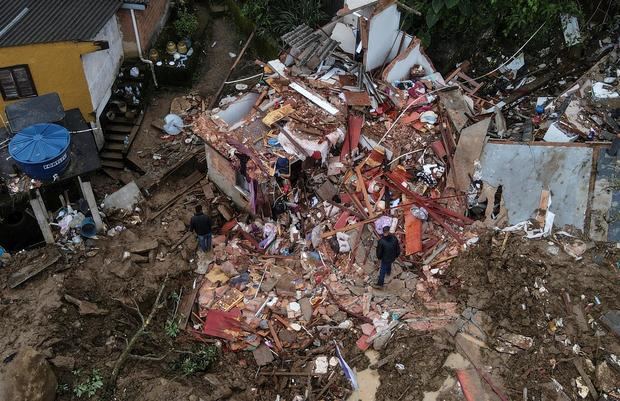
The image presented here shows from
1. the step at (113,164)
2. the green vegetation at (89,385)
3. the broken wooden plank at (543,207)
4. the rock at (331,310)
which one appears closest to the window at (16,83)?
the step at (113,164)

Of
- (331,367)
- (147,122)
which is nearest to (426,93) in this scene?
(331,367)

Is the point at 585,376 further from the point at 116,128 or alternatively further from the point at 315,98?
the point at 116,128

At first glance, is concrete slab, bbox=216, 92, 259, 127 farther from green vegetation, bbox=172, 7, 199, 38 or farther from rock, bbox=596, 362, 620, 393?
rock, bbox=596, 362, 620, 393

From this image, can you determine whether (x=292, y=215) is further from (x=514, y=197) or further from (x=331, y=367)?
(x=514, y=197)

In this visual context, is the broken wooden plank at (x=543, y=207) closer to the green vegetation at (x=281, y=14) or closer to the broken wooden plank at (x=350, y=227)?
the broken wooden plank at (x=350, y=227)

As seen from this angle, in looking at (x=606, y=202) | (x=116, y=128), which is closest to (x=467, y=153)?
(x=606, y=202)

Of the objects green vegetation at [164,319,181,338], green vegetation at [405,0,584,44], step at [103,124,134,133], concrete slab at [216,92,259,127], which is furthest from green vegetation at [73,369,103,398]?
green vegetation at [405,0,584,44]
